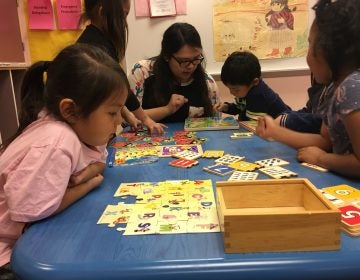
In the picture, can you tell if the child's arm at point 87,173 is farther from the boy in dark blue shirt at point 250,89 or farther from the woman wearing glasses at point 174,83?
the boy in dark blue shirt at point 250,89

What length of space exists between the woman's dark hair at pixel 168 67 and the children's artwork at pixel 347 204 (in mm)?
1203

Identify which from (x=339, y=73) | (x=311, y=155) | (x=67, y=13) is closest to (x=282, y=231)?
(x=311, y=155)

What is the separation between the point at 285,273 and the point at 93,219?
1.29 feet

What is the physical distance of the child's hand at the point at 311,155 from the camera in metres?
1.02

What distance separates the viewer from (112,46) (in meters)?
1.50

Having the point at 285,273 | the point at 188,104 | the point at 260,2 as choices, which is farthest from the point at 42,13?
the point at 285,273

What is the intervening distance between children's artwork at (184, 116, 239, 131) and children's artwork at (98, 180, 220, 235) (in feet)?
2.33

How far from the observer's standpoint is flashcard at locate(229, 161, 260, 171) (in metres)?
1.01

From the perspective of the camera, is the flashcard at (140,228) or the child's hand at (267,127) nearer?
the flashcard at (140,228)

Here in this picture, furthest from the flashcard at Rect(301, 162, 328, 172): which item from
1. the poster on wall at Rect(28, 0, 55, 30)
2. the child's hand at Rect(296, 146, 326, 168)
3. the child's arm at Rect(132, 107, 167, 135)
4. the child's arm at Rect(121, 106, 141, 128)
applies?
the poster on wall at Rect(28, 0, 55, 30)

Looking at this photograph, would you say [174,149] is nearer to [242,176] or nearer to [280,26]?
[242,176]

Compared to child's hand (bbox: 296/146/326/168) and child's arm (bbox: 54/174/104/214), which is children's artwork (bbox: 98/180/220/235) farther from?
child's hand (bbox: 296/146/326/168)

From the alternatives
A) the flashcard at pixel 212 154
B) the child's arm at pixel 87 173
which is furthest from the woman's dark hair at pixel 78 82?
the flashcard at pixel 212 154

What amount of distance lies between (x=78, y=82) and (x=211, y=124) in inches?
33.9
